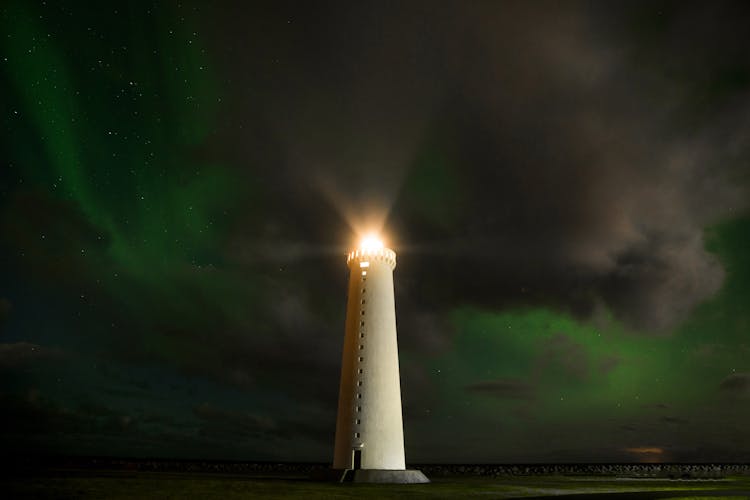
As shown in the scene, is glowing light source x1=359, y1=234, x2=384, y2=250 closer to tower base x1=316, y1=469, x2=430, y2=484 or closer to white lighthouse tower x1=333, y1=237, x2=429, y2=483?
white lighthouse tower x1=333, y1=237, x2=429, y2=483

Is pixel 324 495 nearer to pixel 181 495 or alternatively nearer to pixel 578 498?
pixel 181 495

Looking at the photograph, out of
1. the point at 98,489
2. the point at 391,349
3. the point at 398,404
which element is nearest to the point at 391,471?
the point at 398,404

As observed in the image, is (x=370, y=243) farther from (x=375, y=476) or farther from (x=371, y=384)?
(x=375, y=476)

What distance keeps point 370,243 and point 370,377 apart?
12923mm

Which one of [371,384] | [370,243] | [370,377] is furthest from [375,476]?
[370,243]

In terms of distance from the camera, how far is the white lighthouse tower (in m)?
44.3

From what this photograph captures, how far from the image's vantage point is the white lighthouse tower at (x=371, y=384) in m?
44.3

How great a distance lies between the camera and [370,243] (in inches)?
2035

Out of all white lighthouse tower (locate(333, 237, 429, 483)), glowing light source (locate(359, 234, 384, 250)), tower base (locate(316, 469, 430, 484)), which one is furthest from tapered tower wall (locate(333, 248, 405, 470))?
tower base (locate(316, 469, 430, 484))

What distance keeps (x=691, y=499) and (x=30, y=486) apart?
32822mm

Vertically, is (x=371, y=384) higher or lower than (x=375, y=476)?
higher

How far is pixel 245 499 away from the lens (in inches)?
950

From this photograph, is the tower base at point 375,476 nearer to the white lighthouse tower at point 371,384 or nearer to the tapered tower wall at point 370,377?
the white lighthouse tower at point 371,384

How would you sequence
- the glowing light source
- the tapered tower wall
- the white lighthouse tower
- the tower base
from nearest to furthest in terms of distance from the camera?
the tower base → the white lighthouse tower → the tapered tower wall → the glowing light source
